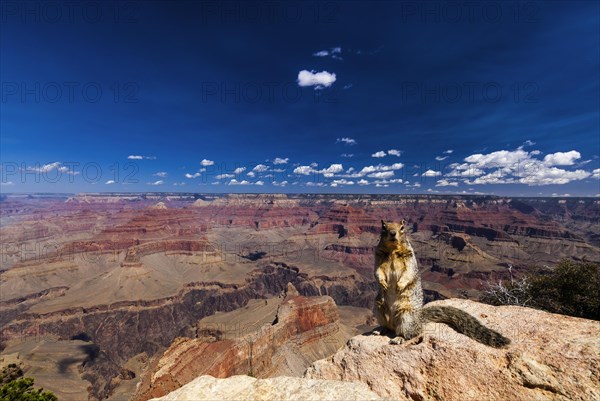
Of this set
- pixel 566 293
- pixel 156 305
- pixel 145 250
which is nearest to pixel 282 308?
pixel 566 293

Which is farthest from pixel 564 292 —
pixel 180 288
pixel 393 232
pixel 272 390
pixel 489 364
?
pixel 180 288

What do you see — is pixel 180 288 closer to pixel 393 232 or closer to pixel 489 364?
pixel 393 232

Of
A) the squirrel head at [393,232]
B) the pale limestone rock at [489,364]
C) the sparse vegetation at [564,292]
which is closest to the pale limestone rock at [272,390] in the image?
the pale limestone rock at [489,364]

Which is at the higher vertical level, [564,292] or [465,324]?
[465,324]

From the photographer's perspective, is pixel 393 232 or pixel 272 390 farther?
pixel 393 232

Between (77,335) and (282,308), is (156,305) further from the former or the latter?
(282,308)

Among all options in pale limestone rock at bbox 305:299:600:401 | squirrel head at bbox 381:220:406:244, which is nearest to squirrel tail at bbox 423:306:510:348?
pale limestone rock at bbox 305:299:600:401

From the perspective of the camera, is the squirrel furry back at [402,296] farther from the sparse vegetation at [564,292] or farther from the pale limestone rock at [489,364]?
the sparse vegetation at [564,292]

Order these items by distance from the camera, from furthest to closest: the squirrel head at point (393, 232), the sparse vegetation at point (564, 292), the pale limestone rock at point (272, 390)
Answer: the sparse vegetation at point (564, 292) < the squirrel head at point (393, 232) < the pale limestone rock at point (272, 390)

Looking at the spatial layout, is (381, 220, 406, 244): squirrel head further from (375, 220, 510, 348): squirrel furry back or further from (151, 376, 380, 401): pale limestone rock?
(151, 376, 380, 401): pale limestone rock
